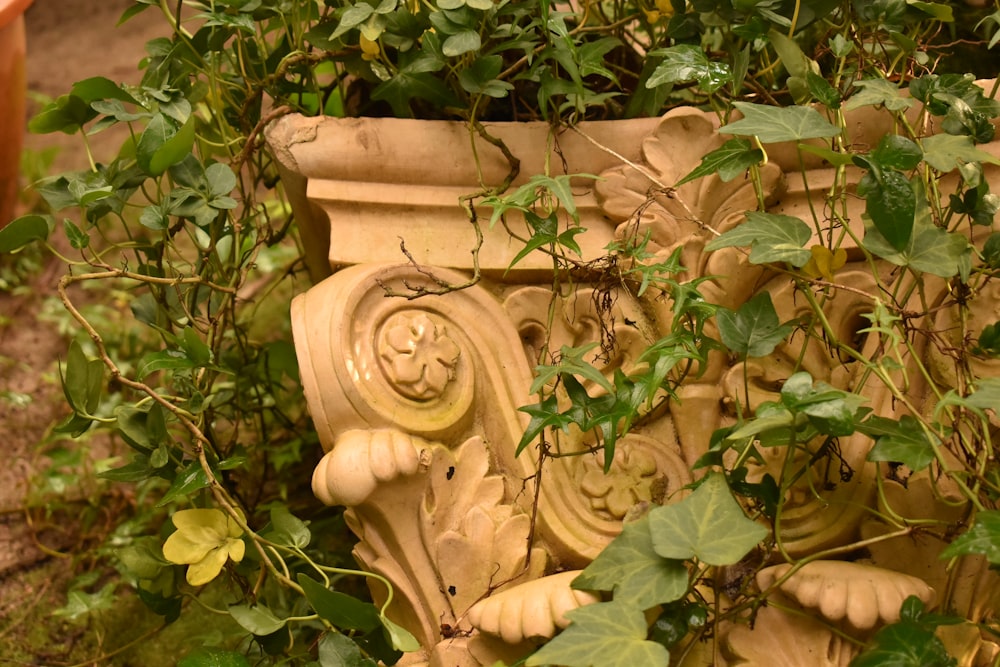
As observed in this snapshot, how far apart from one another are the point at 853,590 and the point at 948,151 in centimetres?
42

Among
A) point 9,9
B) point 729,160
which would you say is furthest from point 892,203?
point 9,9

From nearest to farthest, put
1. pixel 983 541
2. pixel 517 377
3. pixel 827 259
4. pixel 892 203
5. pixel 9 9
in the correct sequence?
pixel 983 541
pixel 892 203
pixel 827 259
pixel 517 377
pixel 9 9

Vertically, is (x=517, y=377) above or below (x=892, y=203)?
below

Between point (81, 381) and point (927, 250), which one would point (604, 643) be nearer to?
point (927, 250)

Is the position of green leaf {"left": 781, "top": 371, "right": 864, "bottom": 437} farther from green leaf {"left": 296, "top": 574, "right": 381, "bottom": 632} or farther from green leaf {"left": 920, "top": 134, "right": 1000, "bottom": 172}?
green leaf {"left": 296, "top": 574, "right": 381, "bottom": 632}

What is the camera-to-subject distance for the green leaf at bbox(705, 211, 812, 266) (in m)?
0.94

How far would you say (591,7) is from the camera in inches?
47.6

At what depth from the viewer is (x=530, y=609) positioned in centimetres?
95

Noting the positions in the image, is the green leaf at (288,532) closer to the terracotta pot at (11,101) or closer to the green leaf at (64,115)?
the green leaf at (64,115)

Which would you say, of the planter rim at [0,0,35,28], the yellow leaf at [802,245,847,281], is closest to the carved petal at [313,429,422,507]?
the yellow leaf at [802,245,847,281]

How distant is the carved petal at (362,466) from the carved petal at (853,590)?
39cm

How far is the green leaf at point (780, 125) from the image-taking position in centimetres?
93

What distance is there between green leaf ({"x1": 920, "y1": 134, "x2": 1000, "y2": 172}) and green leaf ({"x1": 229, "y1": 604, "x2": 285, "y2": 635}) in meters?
0.78

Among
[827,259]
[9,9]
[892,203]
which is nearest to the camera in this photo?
[892,203]
